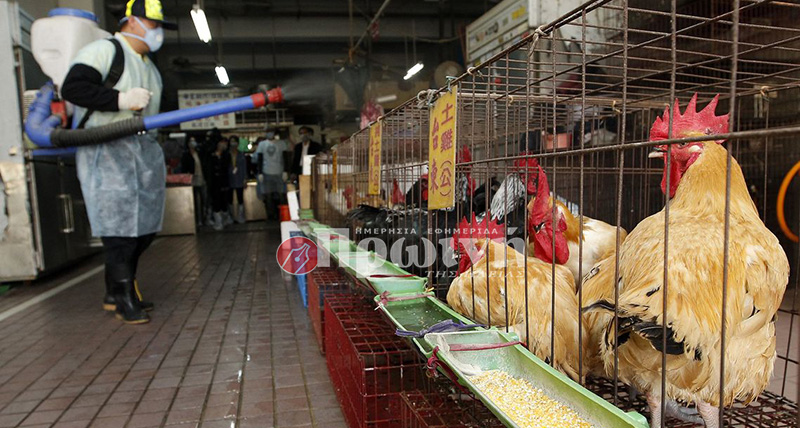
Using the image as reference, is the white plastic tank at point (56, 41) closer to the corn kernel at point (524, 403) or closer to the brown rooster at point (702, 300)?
the corn kernel at point (524, 403)

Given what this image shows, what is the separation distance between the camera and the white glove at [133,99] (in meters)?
3.96

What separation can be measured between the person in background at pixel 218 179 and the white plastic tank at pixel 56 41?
21.1 ft

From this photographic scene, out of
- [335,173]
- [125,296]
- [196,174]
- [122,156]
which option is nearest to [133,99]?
[122,156]

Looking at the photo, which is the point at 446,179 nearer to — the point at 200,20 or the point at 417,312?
the point at 417,312

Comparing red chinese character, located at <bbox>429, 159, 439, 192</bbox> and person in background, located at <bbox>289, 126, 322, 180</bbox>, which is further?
person in background, located at <bbox>289, 126, 322, 180</bbox>

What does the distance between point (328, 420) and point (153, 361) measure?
1.58 meters

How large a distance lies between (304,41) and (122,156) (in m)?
9.31

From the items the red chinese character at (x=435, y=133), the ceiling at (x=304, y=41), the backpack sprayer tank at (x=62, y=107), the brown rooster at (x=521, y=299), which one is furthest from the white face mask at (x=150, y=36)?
the ceiling at (x=304, y=41)

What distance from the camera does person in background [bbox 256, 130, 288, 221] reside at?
11.6 m

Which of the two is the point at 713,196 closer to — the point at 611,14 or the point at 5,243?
the point at 611,14

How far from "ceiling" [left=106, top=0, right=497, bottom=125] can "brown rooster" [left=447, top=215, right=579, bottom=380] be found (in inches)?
346

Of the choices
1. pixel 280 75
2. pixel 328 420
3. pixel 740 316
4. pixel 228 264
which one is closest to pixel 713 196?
pixel 740 316

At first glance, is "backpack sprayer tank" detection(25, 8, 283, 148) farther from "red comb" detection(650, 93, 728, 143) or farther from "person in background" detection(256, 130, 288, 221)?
"person in background" detection(256, 130, 288, 221)

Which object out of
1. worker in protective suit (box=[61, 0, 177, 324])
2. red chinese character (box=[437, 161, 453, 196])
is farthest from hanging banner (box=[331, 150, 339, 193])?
red chinese character (box=[437, 161, 453, 196])
